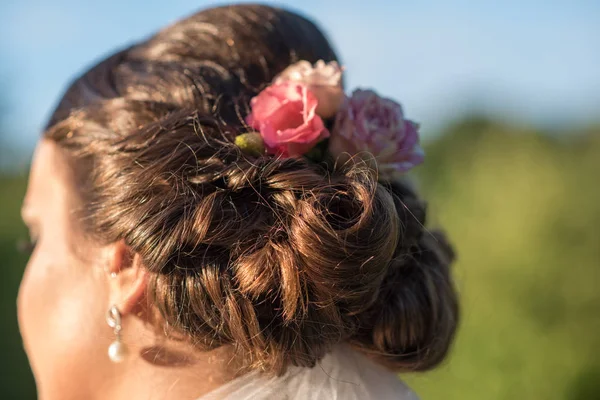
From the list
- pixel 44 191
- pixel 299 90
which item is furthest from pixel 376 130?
pixel 44 191

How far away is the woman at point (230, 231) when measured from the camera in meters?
1.20

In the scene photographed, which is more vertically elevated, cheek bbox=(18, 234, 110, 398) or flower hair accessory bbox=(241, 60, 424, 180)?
flower hair accessory bbox=(241, 60, 424, 180)

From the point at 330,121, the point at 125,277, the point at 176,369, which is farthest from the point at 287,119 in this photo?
the point at 176,369

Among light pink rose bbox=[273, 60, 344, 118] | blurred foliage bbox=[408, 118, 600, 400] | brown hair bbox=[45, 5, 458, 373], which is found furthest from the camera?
blurred foliage bbox=[408, 118, 600, 400]

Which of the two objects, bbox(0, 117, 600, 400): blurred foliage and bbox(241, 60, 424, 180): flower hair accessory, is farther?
bbox(0, 117, 600, 400): blurred foliage

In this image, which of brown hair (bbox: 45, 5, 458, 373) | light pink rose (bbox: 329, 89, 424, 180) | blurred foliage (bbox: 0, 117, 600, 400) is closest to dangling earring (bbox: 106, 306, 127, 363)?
brown hair (bbox: 45, 5, 458, 373)

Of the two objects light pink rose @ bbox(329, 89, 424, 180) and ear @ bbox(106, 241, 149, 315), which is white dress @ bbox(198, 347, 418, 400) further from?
light pink rose @ bbox(329, 89, 424, 180)

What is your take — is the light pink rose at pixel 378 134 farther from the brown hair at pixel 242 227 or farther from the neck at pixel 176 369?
the neck at pixel 176 369

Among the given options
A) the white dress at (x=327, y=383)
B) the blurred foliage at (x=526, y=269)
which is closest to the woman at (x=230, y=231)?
the white dress at (x=327, y=383)

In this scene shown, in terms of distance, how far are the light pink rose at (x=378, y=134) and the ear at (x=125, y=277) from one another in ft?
1.52

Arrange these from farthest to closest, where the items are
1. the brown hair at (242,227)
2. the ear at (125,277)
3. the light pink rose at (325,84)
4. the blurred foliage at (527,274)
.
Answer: the blurred foliage at (527,274) → the light pink rose at (325,84) → the ear at (125,277) → the brown hair at (242,227)

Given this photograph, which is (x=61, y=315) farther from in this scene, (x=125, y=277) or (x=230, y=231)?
(x=230, y=231)

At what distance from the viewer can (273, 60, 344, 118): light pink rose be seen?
142cm

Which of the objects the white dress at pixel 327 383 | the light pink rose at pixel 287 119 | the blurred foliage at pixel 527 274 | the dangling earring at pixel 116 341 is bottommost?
the blurred foliage at pixel 527 274
